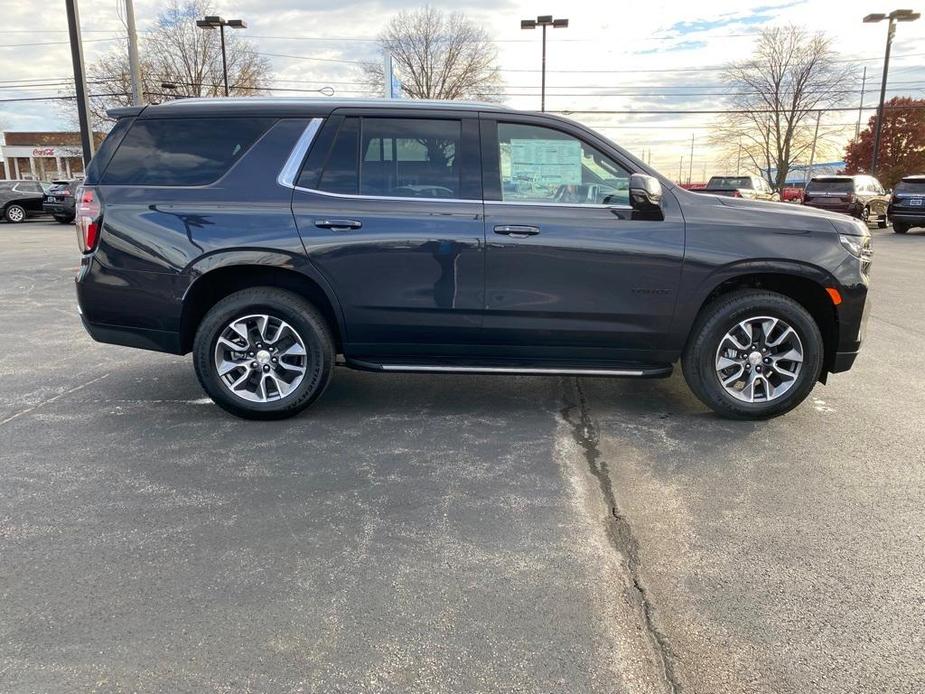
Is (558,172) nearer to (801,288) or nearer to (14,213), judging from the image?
(801,288)

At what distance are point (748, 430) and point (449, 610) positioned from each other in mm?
2703

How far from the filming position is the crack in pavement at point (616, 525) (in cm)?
230

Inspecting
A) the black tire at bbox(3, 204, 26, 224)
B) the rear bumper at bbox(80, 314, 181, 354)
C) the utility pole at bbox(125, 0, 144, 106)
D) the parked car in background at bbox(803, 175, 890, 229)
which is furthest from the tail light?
the black tire at bbox(3, 204, 26, 224)

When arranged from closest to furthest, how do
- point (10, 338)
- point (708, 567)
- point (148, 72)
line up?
point (708, 567) < point (10, 338) < point (148, 72)

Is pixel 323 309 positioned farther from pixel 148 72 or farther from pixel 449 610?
pixel 148 72

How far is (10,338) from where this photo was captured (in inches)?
271

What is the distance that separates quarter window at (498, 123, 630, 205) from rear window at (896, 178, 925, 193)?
21034 mm

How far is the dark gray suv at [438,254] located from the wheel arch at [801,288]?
0.8 inches

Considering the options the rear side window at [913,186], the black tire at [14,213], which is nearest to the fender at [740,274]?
the rear side window at [913,186]

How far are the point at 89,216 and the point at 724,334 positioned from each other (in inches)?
161

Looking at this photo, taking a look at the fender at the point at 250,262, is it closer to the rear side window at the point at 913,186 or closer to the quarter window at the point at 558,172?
the quarter window at the point at 558,172

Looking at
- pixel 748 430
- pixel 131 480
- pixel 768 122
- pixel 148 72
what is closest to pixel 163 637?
pixel 131 480

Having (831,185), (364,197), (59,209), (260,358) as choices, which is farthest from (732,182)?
(260,358)

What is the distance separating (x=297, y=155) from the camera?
4.34 metres
